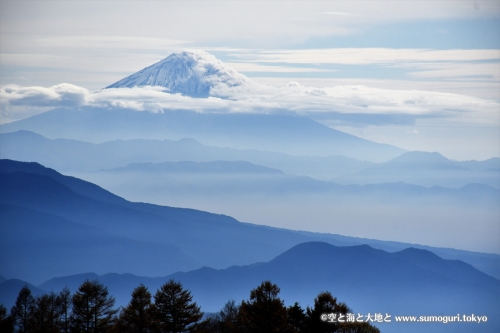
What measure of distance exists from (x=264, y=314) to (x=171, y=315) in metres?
6.86

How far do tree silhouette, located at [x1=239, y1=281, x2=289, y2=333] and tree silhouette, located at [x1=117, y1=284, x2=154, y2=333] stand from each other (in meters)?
6.48

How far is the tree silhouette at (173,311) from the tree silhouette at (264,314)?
3916 millimetres

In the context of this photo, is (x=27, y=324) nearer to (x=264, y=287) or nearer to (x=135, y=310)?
(x=135, y=310)

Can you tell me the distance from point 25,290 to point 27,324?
823 cm

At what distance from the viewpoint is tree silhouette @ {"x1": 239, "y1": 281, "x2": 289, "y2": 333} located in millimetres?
44812

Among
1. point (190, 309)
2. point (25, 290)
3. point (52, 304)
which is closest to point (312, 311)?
point (190, 309)

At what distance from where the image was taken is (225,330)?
52719mm

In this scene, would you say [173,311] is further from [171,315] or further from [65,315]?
[65,315]

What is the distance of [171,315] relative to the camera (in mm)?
47125

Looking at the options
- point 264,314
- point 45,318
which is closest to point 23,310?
point 45,318

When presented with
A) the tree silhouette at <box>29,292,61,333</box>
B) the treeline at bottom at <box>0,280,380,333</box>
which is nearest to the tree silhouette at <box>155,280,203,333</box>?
the treeline at bottom at <box>0,280,380,333</box>

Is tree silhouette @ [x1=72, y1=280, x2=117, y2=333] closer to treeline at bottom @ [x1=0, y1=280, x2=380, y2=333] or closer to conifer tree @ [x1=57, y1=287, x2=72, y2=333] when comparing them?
treeline at bottom @ [x1=0, y1=280, x2=380, y2=333]

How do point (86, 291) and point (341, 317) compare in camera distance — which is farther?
point (86, 291)

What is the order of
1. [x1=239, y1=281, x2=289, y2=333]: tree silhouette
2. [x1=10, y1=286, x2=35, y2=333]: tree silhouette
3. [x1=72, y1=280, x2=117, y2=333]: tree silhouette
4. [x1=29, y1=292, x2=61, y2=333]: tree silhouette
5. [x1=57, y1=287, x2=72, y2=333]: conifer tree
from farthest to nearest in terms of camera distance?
[x1=10, y1=286, x2=35, y2=333]: tree silhouette, [x1=57, y1=287, x2=72, y2=333]: conifer tree, [x1=72, y1=280, x2=117, y2=333]: tree silhouette, [x1=29, y1=292, x2=61, y2=333]: tree silhouette, [x1=239, y1=281, x2=289, y2=333]: tree silhouette
